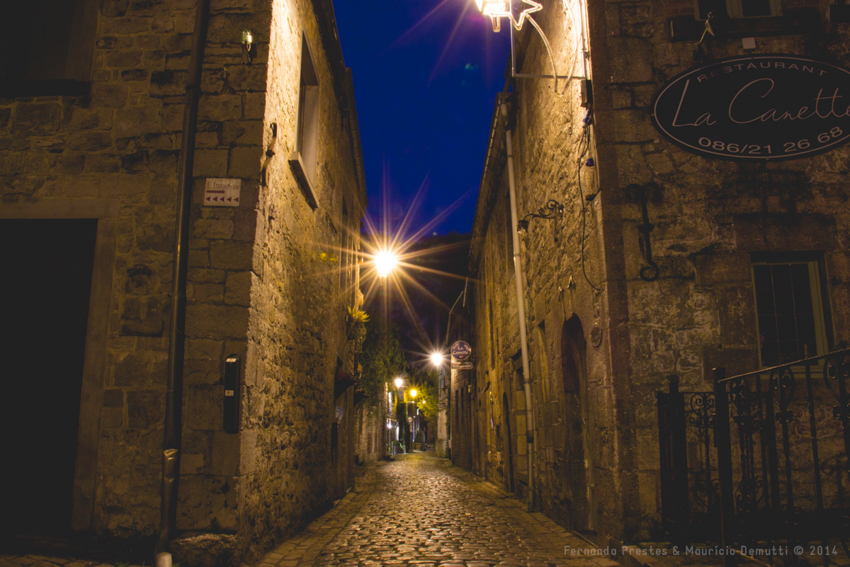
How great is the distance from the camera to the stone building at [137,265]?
485 cm

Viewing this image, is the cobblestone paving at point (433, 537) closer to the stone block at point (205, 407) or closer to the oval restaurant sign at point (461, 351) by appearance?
the stone block at point (205, 407)

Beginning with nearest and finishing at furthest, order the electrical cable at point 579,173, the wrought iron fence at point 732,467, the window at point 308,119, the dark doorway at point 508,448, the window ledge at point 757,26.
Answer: the wrought iron fence at point 732,467
the window ledge at point 757,26
the electrical cable at point 579,173
the window at point 308,119
the dark doorway at point 508,448

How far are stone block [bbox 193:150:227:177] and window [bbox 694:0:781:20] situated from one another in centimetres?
479

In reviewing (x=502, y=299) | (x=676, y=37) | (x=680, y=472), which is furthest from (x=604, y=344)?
(x=502, y=299)

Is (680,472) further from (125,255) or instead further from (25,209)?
(25,209)

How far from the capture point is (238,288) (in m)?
5.12

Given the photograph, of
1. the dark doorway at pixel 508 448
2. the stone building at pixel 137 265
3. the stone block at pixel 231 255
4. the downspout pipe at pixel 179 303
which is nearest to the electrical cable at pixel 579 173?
the stone building at pixel 137 265

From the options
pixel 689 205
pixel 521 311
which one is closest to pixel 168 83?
pixel 689 205

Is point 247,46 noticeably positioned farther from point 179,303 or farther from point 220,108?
point 179,303

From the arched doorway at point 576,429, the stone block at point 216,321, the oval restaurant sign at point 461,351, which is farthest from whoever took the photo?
the oval restaurant sign at point 461,351

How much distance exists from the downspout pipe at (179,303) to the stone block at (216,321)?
0.25 feet

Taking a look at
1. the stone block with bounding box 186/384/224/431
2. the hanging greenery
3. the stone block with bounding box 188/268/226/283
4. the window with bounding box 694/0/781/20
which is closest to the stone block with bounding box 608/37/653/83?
the window with bounding box 694/0/781/20

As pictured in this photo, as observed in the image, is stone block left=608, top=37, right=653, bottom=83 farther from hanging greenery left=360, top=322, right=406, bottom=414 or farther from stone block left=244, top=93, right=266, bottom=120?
hanging greenery left=360, top=322, right=406, bottom=414

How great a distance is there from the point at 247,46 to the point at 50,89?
6.28ft
